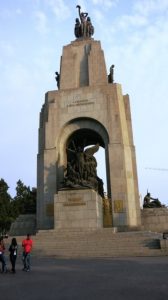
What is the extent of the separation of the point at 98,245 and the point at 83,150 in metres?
10.1

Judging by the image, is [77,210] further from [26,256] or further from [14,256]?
[14,256]

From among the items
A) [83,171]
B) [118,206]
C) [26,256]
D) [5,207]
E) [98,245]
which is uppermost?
[83,171]

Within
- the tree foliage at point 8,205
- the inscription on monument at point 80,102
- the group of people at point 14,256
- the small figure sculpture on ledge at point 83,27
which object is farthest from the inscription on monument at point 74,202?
the tree foliage at point 8,205

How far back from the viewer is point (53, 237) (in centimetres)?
1861

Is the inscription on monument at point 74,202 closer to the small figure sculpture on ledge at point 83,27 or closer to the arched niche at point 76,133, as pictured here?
the arched niche at point 76,133

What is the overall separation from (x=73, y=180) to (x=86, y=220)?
292 centimetres

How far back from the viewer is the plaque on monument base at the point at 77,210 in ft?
68.5

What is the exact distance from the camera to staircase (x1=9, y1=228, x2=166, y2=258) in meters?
15.8

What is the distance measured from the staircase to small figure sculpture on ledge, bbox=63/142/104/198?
4071mm

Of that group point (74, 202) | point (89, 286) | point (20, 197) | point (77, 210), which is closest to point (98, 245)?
point (77, 210)

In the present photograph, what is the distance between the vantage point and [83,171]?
77.4 feet

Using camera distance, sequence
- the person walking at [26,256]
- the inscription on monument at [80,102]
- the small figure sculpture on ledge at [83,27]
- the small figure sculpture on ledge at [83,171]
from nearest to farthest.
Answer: the person walking at [26,256] → the small figure sculpture on ledge at [83,171] → the inscription on monument at [80,102] → the small figure sculpture on ledge at [83,27]

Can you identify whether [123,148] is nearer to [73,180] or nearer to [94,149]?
[94,149]

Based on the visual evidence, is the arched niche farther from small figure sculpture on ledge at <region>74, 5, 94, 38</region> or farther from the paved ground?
the paved ground
